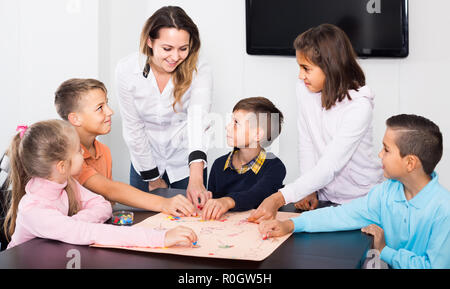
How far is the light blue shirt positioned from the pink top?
0.45m

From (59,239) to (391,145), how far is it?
0.98m

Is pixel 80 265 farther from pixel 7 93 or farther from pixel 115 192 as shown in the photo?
pixel 7 93

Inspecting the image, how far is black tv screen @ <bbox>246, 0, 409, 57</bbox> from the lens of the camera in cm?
282

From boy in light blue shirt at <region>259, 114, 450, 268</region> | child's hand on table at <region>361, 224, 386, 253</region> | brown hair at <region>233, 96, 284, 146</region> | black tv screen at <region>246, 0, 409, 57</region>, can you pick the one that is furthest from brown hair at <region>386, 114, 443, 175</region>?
black tv screen at <region>246, 0, 409, 57</region>

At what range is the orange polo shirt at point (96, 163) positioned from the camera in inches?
66.8

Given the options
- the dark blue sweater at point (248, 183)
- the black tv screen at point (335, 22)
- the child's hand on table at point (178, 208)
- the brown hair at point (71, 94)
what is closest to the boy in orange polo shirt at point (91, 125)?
the brown hair at point (71, 94)

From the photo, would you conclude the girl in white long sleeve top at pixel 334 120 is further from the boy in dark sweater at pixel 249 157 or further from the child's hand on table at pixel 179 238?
the child's hand on table at pixel 179 238

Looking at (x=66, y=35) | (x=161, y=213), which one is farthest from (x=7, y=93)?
(x=161, y=213)

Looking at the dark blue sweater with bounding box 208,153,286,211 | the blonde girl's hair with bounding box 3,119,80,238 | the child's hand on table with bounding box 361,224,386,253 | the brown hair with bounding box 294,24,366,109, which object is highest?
the brown hair with bounding box 294,24,366,109

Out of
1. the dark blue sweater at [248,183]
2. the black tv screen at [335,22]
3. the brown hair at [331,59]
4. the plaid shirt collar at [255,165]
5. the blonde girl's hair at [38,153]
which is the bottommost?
the dark blue sweater at [248,183]

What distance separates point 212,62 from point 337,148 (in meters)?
1.73

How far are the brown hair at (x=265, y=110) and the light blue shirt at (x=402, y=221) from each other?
2.08ft

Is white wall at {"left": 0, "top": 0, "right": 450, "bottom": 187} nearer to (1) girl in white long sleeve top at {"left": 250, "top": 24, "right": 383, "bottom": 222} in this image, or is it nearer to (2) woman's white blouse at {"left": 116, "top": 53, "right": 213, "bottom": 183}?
(2) woman's white blouse at {"left": 116, "top": 53, "right": 213, "bottom": 183}
